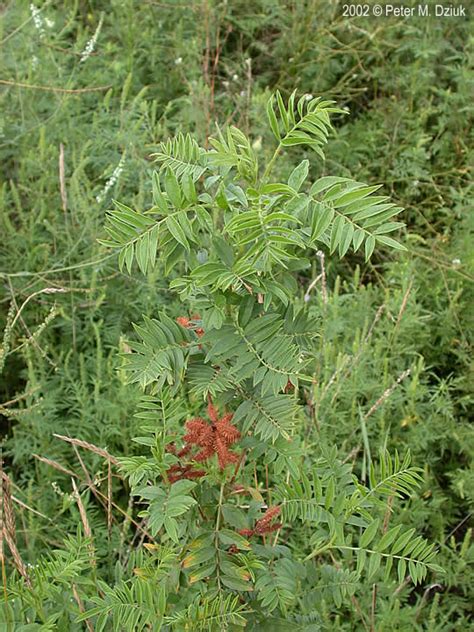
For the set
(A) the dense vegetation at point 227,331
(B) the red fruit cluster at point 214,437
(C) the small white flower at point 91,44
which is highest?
(C) the small white flower at point 91,44

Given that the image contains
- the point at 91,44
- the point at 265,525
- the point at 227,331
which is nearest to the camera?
the point at 227,331

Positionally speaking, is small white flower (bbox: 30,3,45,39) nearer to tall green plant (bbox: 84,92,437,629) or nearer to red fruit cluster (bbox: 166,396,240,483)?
tall green plant (bbox: 84,92,437,629)

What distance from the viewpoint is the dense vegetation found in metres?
1.29

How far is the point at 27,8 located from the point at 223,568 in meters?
2.99

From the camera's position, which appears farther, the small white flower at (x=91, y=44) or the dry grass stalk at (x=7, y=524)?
the small white flower at (x=91, y=44)

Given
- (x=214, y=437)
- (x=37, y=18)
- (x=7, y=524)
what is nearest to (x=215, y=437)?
(x=214, y=437)

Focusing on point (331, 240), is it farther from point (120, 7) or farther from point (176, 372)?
point (120, 7)

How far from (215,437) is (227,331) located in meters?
0.17

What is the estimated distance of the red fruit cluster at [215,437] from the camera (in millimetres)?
1236

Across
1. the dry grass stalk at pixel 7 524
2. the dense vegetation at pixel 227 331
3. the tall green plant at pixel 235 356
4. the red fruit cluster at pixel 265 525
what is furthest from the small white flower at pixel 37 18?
the red fruit cluster at pixel 265 525

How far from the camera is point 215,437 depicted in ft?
4.08

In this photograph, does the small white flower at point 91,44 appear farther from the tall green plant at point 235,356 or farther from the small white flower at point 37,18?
the tall green plant at point 235,356

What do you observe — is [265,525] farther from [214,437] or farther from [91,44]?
[91,44]

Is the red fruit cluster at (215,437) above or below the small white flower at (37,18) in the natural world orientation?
below
